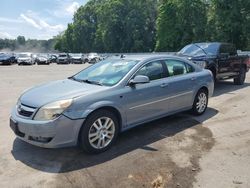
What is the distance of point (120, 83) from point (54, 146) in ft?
5.17

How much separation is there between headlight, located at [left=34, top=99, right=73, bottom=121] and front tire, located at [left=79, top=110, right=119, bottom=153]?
425 mm

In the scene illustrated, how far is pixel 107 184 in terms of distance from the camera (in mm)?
4055

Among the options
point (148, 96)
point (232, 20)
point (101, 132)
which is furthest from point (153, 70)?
point (232, 20)

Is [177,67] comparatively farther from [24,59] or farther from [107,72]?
[24,59]

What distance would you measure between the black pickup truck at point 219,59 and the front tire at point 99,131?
592 centimetres

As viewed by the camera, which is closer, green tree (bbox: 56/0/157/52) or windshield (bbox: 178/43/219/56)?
windshield (bbox: 178/43/219/56)

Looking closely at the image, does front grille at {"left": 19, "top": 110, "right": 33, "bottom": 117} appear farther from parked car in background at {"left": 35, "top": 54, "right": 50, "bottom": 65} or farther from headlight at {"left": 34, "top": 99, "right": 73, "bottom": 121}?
parked car in background at {"left": 35, "top": 54, "right": 50, "bottom": 65}

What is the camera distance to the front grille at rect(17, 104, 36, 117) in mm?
4797

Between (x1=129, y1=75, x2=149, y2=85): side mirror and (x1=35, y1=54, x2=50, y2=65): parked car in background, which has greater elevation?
(x1=129, y1=75, x2=149, y2=85): side mirror

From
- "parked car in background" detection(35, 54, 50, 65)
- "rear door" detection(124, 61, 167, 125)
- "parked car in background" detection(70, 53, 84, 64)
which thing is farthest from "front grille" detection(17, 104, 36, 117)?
"parked car in background" detection(70, 53, 84, 64)

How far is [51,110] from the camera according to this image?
15.3 ft

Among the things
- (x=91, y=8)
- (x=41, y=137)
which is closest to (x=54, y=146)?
(x=41, y=137)

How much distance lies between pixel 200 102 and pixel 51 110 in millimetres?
3951

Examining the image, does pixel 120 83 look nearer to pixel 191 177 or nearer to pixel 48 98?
A: pixel 48 98
